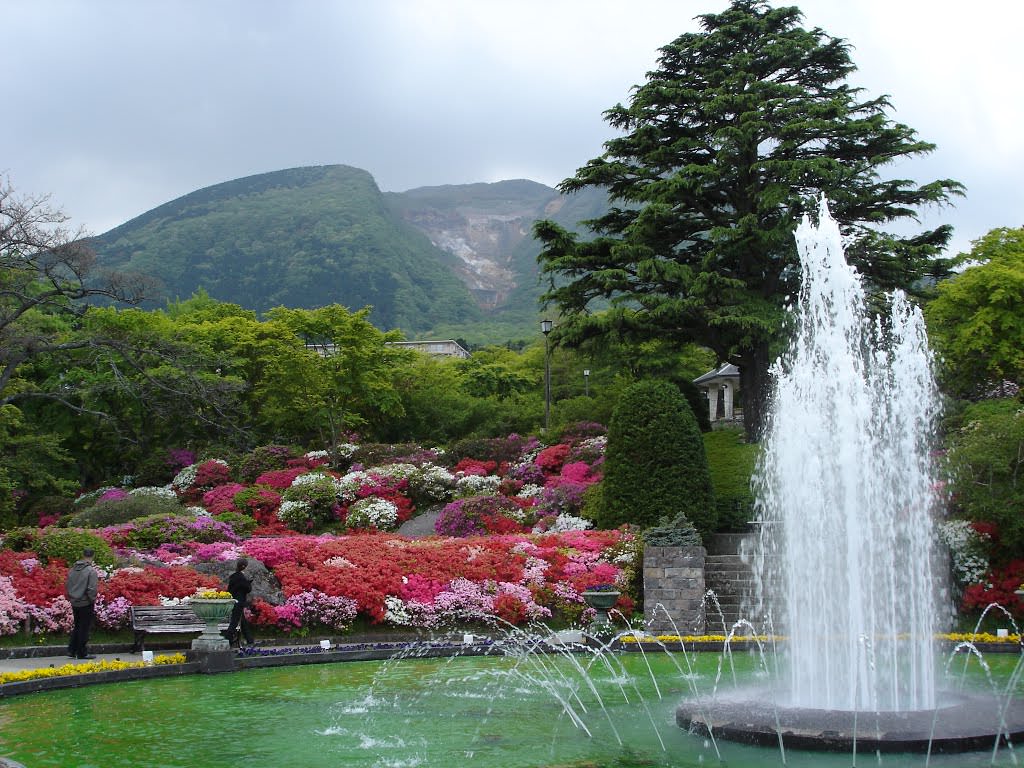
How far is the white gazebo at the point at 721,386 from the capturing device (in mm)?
44656

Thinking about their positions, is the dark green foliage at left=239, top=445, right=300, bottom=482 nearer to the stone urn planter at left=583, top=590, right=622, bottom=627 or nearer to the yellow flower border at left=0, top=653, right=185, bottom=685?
the stone urn planter at left=583, top=590, right=622, bottom=627

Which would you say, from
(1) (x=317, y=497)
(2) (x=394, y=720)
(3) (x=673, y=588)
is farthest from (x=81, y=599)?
(1) (x=317, y=497)

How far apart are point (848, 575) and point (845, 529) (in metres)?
0.53

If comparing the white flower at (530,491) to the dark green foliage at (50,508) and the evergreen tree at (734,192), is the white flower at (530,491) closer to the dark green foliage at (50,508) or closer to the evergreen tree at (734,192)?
the evergreen tree at (734,192)

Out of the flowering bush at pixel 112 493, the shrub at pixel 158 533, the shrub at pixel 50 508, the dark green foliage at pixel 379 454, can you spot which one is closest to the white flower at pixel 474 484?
the dark green foliage at pixel 379 454

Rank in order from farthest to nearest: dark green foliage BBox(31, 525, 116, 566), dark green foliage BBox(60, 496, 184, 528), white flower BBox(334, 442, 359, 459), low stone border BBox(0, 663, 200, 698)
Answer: white flower BBox(334, 442, 359, 459) < dark green foliage BBox(60, 496, 184, 528) < dark green foliage BBox(31, 525, 116, 566) < low stone border BBox(0, 663, 200, 698)

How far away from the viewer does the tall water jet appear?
399 inches

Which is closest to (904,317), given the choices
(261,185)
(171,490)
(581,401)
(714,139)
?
(714,139)

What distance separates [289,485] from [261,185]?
15027 cm

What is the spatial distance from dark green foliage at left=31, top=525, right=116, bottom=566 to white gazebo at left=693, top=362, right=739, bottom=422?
99.5 feet

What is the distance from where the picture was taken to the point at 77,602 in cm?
1317

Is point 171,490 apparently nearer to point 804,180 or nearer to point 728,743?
point 804,180

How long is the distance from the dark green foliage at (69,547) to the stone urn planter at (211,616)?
3.96 m

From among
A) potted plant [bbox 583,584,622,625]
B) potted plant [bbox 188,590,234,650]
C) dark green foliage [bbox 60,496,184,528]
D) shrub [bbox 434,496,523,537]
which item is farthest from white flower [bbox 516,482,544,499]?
potted plant [bbox 188,590,234,650]
